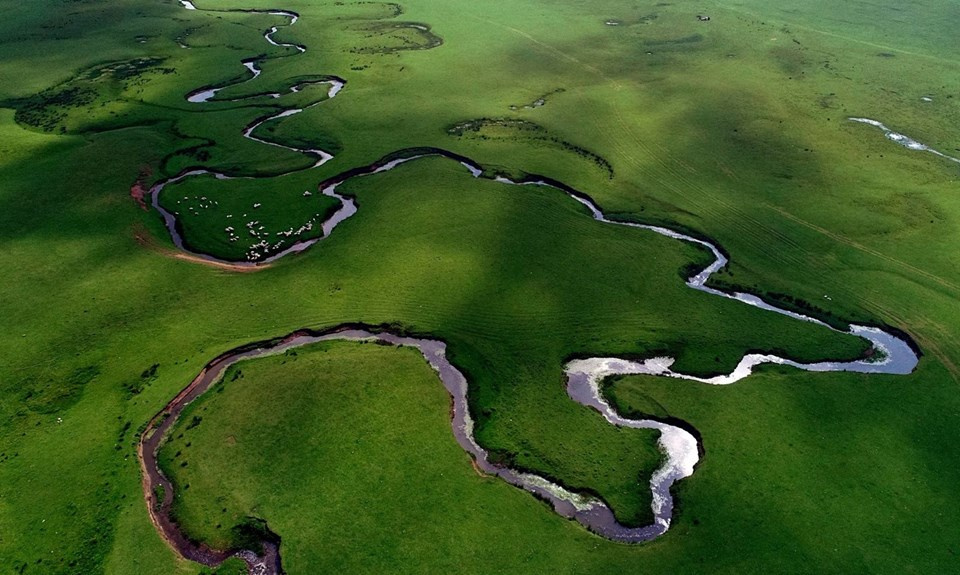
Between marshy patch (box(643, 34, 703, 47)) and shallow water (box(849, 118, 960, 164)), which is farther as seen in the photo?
marshy patch (box(643, 34, 703, 47))

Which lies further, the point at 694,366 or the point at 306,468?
the point at 694,366

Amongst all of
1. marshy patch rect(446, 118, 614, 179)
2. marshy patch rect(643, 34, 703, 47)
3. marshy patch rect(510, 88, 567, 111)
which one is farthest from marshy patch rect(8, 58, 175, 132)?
marshy patch rect(643, 34, 703, 47)

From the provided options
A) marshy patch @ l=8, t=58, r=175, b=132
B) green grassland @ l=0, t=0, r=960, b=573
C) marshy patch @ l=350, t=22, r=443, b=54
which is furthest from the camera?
marshy patch @ l=350, t=22, r=443, b=54

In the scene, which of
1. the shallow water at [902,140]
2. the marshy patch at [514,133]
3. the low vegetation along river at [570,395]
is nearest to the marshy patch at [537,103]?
the marshy patch at [514,133]

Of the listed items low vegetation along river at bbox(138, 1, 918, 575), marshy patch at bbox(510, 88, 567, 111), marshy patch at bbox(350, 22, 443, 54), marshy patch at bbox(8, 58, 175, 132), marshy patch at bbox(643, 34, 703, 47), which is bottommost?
marshy patch at bbox(8, 58, 175, 132)

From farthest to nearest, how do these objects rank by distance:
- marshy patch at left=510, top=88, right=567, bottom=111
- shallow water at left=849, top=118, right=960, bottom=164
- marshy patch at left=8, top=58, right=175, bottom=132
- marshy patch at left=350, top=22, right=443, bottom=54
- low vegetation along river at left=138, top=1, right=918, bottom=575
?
marshy patch at left=350, top=22, right=443, bottom=54
marshy patch at left=510, top=88, right=567, bottom=111
marshy patch at left=8, top=58, right=175, bottom=132
shallow water at left=849, top=118, right=960, bottom=164
low vegetation along river at left=138, top=1, right=918, bottom=575

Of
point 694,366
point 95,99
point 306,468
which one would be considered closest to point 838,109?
point 694,366

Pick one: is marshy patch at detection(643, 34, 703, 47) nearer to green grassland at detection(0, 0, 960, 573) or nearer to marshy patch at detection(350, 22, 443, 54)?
green grassland at detection(0, 0, 960, 573)

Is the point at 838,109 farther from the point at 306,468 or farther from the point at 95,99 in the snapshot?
the point at 95,99
